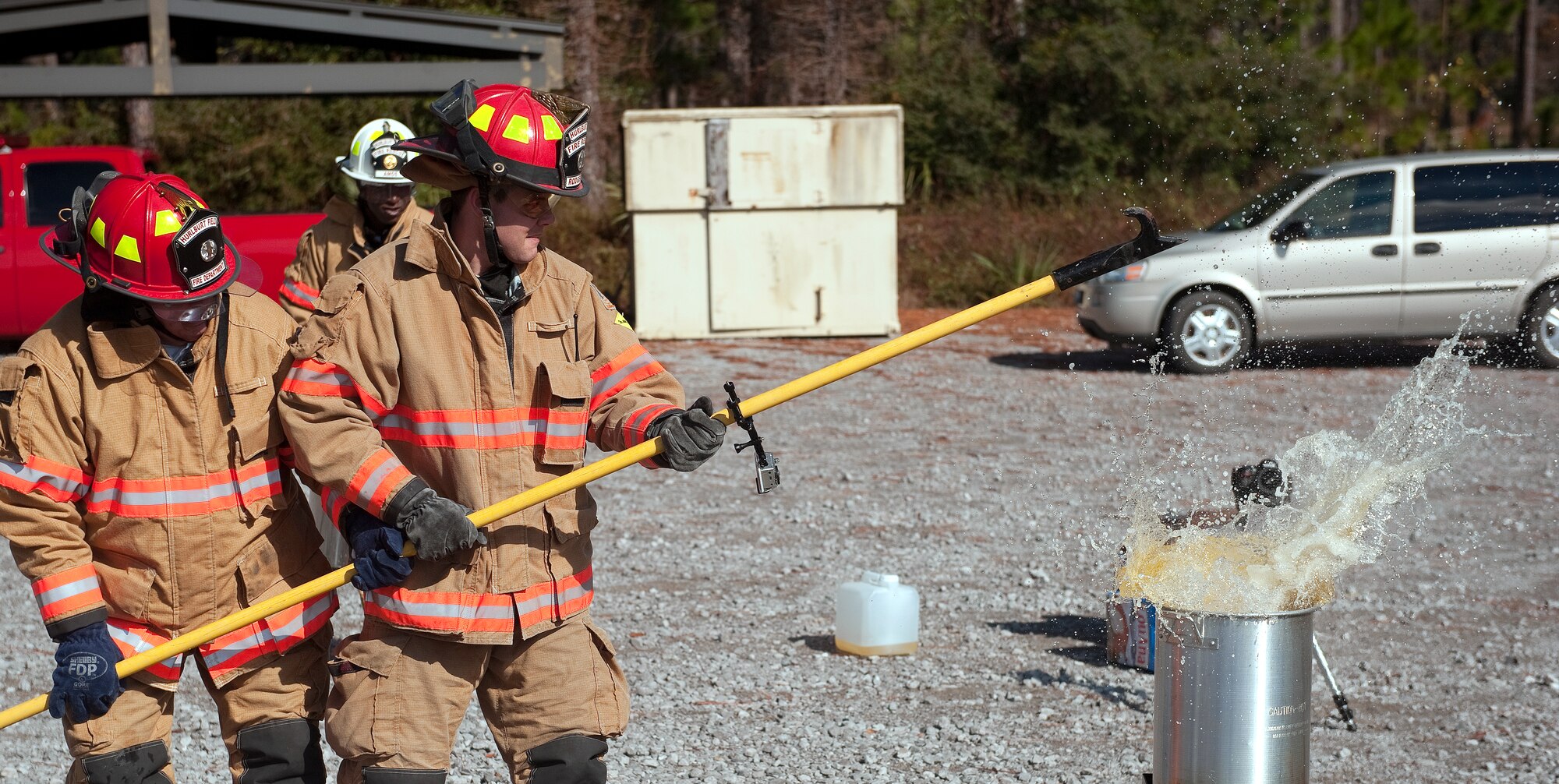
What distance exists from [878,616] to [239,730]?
8.91ft

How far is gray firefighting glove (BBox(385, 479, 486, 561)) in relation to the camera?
2988mm

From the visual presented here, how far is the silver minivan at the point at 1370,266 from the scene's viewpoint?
11633 millimetres

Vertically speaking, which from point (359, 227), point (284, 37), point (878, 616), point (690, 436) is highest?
point (284, 37)

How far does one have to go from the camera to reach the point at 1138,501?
3969 millimetres

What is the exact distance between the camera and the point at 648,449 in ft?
10.6

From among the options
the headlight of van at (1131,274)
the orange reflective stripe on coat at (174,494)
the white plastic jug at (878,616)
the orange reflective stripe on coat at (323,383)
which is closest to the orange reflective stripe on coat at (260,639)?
the orange reflective stripe on coat at (174,494)

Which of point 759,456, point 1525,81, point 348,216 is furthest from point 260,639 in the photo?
point 1525,81

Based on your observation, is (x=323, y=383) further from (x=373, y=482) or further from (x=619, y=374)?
(x=619, y=374)

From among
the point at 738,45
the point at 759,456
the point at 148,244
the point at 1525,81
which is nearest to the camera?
the point at 148,244

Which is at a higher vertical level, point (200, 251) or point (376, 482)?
point (200, 251)

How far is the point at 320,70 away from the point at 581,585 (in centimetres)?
1103

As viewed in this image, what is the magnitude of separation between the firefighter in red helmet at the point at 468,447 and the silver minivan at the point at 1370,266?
9319mm

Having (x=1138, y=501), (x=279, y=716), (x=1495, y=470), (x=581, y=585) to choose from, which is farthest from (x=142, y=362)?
(x=1495, y=470)

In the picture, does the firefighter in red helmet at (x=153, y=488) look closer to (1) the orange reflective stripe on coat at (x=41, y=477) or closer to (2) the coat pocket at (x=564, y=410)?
(1) the orange reflective stripe on coat at (x=41, y=477)
